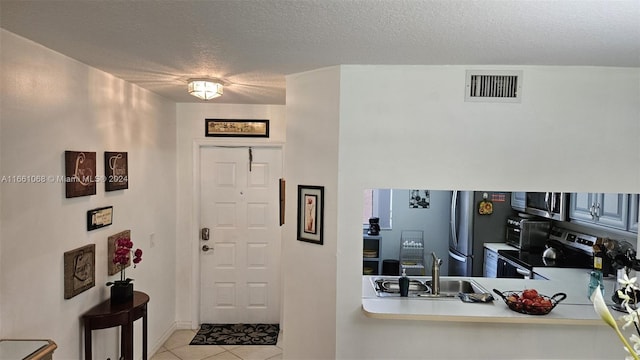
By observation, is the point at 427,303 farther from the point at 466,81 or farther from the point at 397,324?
the point at 466,81

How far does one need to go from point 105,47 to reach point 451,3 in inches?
74.1

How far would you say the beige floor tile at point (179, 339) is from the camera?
4074 mm

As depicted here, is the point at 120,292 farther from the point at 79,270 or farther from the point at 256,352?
the point at 256,352

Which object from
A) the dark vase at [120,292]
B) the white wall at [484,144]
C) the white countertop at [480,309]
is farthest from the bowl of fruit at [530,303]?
the dark vase at [120,292]

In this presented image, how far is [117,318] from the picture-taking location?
274cm

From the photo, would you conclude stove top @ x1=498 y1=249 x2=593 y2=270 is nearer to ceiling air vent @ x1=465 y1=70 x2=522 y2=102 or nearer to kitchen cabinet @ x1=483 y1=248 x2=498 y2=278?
kitchen cabinet @ x1=483 y1=248 x2=498 y2=278

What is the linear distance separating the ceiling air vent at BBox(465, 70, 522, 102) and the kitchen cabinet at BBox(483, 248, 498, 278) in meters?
2.03

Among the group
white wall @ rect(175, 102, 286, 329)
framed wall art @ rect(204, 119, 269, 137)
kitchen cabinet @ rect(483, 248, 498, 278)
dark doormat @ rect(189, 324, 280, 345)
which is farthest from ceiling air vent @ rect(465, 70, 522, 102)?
dark doormat @ rect(189, 324, 280, 345)

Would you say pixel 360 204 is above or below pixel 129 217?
above

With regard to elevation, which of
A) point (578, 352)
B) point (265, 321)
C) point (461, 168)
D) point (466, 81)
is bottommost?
point (265, 321)

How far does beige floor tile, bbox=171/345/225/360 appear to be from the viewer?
3828 mm

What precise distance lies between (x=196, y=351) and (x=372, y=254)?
197cm

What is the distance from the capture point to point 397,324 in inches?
107

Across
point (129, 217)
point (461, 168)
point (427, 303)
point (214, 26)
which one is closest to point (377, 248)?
point (427, 303)
